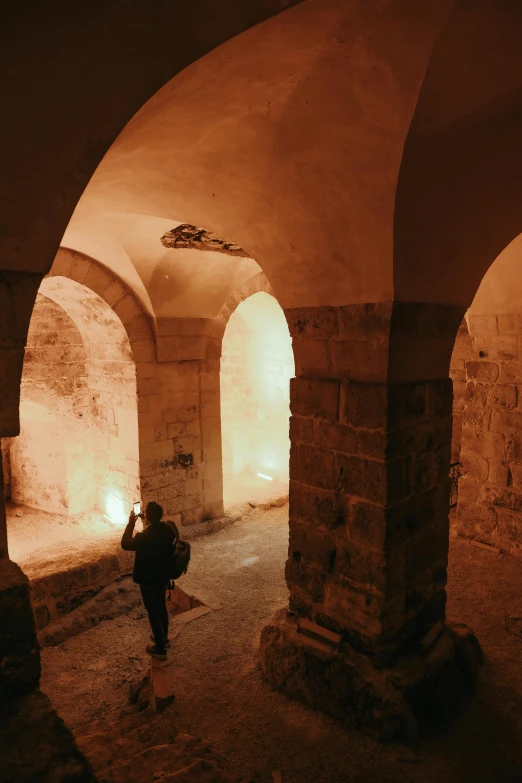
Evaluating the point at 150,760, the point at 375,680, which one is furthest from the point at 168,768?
Answer: the point at 375,680

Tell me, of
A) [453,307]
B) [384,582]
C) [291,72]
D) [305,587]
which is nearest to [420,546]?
[384,582]

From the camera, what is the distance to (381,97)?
6.63ft

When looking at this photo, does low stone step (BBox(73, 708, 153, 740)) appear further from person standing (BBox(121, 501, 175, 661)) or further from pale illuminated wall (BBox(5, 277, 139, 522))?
pale illuminated wall (BBox(5, 277, 139, 522))

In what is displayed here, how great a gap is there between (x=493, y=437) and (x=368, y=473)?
3029 mm

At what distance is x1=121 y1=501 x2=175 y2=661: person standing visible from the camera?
3928mm

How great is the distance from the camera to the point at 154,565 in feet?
12.9

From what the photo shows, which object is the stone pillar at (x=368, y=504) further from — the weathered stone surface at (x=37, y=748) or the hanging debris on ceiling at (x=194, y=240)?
the hanging debris on ceiling at (x=194, y=240)

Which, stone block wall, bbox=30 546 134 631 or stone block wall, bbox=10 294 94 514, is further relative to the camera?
stone block wall, bbox=10 294 94 514

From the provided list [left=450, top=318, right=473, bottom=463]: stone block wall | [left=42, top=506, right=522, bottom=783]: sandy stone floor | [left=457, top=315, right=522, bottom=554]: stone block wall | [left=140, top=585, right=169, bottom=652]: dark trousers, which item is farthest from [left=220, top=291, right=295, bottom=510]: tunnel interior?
[left=140, top=585, right=169, bottom=652]: dark trousers

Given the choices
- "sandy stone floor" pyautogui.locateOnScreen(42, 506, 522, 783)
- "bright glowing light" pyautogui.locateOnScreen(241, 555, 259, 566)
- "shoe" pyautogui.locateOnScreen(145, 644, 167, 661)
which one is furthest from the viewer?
"bright glowing light" pyautogui.locateOnScreen(241, 555, 259, 566)

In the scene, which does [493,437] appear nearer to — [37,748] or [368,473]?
[368,473]

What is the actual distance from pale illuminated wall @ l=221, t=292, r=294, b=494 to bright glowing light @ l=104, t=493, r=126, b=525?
10.1 feet

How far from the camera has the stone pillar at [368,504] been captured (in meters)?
2.74

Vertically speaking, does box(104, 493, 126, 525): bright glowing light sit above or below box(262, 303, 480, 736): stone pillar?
below
